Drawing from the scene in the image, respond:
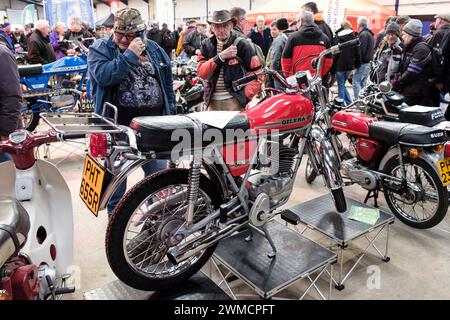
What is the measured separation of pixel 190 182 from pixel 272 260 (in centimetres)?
70

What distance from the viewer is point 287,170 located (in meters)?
2.25

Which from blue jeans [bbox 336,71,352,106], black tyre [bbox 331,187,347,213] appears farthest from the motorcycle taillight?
blue jeans [bbox 336,71,352,106]

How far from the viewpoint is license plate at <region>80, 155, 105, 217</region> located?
64.9 inches

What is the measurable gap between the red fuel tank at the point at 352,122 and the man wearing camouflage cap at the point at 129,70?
1.50m

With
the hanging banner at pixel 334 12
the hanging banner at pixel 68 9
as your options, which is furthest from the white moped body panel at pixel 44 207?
the hanging banner at pixel 68 9

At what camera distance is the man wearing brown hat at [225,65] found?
292 centimetres

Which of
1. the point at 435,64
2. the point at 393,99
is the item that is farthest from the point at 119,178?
the point at 435,64

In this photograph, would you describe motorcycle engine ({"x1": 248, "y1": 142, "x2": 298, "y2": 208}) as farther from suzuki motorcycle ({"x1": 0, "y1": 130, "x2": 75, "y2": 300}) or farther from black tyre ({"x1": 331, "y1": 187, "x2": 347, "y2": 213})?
suzuki motorcycle ({"x1": 0, "y1": 130, "x2": 75, "y2": 300})

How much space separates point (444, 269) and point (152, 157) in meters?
2.00

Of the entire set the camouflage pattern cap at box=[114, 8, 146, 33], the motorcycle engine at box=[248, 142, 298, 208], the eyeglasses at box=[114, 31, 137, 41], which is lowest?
the motorcycle engine at box=[248, 142, 298, 208]

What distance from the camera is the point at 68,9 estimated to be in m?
11.2

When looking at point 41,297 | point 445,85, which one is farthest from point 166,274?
point 445,85

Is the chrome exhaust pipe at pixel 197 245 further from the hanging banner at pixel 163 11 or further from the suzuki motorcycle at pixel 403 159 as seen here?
the hanging banner at pixel 163 11

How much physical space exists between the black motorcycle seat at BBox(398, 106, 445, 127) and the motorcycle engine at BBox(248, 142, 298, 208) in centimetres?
145
